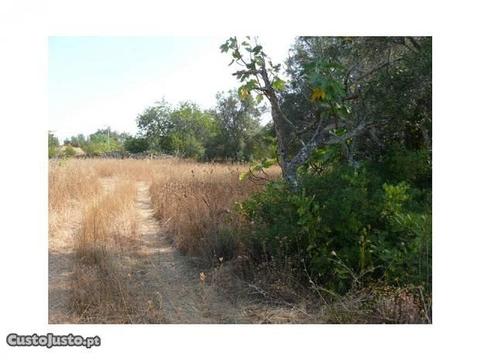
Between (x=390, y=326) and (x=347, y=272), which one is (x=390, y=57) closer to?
(x=347, y=272)

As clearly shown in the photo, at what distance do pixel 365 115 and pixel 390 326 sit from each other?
2.17 meters

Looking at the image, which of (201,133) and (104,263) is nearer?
(104,263)

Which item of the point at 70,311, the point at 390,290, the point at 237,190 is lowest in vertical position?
the point at 70,311

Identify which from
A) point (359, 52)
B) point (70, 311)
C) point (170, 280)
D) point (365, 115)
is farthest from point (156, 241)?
point (359, 52)

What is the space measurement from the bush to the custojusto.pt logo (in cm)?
159

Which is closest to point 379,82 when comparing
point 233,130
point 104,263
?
point 104,263

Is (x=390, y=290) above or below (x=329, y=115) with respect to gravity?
below

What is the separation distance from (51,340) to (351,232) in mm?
2517

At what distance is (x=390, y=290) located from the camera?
9.96 ft

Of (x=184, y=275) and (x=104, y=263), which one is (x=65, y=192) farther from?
(x=184, y=275)

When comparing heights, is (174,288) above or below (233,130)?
below

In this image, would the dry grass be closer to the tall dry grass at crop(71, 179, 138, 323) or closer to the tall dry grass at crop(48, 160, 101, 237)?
the tall dry grass at crop(71, 179, 138, 323)

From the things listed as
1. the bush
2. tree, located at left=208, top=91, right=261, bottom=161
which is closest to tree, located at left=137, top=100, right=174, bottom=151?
tree, located at left=208, top=91, right=261, bottom=161

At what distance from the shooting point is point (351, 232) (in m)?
3.39
